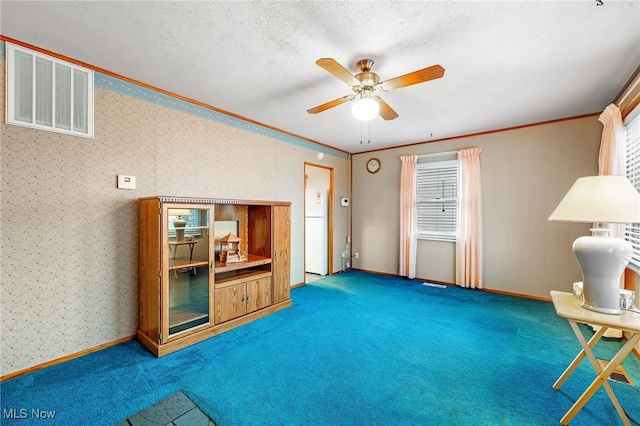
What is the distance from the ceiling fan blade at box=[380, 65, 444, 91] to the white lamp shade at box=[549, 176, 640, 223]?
3.66ft

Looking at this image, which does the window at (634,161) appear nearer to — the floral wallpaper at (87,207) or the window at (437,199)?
the window at (437,199)

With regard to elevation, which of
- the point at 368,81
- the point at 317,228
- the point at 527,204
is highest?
the point at 368,81

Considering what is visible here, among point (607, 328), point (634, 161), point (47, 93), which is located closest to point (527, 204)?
point (634, 161)

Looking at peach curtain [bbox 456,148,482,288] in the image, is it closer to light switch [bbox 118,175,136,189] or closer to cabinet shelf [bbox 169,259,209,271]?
cabinet shelf [bbox 169,259,209,271]

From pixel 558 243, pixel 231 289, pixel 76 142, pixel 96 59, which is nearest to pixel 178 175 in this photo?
pixel 76 142

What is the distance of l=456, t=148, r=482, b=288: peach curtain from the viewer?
424 centimetres

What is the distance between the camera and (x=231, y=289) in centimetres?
294

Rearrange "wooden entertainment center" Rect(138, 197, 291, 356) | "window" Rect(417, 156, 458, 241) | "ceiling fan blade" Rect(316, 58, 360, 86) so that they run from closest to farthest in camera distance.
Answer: "ceiling fan blade" Rect(316, 58, 360, 86) < "wooden entertainment center" Rect(138, 197, 291, 356) < "window" Rect(417, 156, 458, 241)

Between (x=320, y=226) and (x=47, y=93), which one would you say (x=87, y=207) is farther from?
(x=320, y=226)

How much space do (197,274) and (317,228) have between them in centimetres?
280

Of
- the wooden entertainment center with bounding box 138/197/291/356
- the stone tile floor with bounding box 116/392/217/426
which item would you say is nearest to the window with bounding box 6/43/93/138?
the wooden entertainment center with bounding box 138/197/291/356

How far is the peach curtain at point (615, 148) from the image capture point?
2.62m

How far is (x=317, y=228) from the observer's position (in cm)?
525

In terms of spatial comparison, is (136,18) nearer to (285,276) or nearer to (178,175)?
(178,175)
